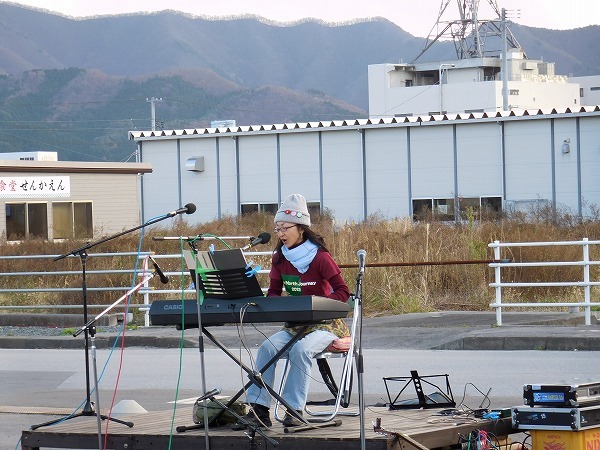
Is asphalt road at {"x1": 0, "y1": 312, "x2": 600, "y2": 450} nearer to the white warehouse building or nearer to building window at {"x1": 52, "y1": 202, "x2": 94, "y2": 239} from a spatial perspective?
the white warehouse building

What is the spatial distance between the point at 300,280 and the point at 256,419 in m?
1.29

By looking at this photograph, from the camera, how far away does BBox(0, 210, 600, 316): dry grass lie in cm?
2111

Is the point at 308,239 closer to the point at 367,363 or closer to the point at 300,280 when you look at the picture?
the point at 300,280

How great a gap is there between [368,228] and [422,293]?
5188 mm

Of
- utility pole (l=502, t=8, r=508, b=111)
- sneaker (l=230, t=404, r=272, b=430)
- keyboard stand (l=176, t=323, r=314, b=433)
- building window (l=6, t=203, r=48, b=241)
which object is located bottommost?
sneaker (l=230, t=404, r=272, b=430)

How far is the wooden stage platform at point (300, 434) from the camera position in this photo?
746 centimetres

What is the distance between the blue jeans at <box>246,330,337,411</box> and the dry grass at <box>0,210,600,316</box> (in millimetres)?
12040

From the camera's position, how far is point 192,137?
4897 cm

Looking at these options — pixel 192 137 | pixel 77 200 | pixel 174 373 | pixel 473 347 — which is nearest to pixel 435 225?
pixel 473 347

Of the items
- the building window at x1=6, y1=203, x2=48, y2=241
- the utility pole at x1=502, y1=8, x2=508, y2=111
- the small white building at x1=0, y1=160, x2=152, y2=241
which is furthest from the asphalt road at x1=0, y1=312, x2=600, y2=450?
the utility pole at x1=502, y1=8, x2=508, y2=111

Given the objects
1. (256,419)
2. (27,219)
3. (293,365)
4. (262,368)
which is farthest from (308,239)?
(27,219)

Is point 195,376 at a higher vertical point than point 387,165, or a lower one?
lower

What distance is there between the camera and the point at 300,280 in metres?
8.98

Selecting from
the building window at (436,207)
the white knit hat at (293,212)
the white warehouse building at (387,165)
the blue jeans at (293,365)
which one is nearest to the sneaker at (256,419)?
the blue jeans at (293,365)
